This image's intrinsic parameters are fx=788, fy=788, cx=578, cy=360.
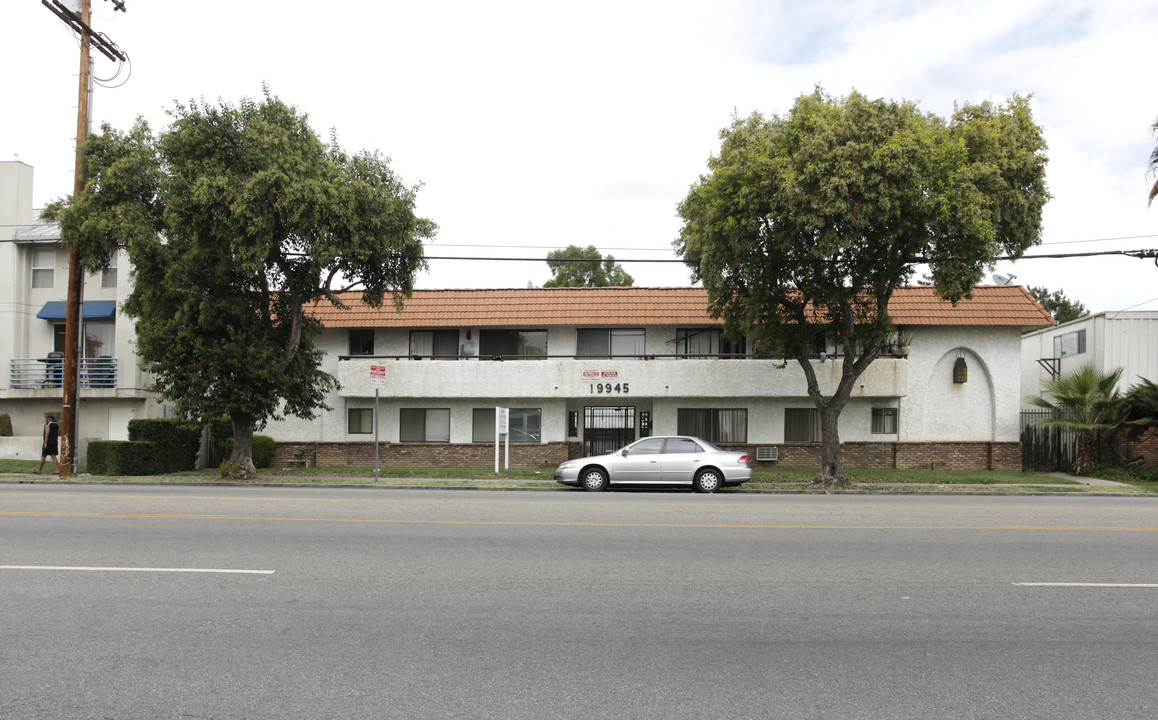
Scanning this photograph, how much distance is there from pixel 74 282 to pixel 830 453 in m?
20.4

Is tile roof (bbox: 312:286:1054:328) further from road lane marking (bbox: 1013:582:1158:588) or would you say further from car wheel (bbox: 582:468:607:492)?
road lane marking (bbox: 1013:582:1158:588)

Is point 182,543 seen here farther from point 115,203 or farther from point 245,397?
point 115,203

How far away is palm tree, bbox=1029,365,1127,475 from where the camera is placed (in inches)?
944

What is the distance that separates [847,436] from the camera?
2681 cm

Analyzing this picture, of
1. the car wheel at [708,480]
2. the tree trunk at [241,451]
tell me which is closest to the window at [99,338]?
the tree trunk at [241,451]

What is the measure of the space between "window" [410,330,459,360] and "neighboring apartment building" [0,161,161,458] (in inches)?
348

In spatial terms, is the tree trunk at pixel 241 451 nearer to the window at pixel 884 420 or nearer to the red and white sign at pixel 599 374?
the red and white sign at pixel 599 374

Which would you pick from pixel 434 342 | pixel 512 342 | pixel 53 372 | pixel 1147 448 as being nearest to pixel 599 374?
pixel 512 342

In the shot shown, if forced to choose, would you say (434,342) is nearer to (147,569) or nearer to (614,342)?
(614,342)

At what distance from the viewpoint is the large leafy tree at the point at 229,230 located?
1872 centimetres

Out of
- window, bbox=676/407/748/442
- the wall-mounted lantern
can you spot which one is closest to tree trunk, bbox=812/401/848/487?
window, bbox=676/407/748/442

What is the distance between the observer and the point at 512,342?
2811 cm

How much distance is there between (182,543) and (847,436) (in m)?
22.3

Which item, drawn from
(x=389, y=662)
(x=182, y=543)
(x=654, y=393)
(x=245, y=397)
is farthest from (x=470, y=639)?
(x=654, y=393)
